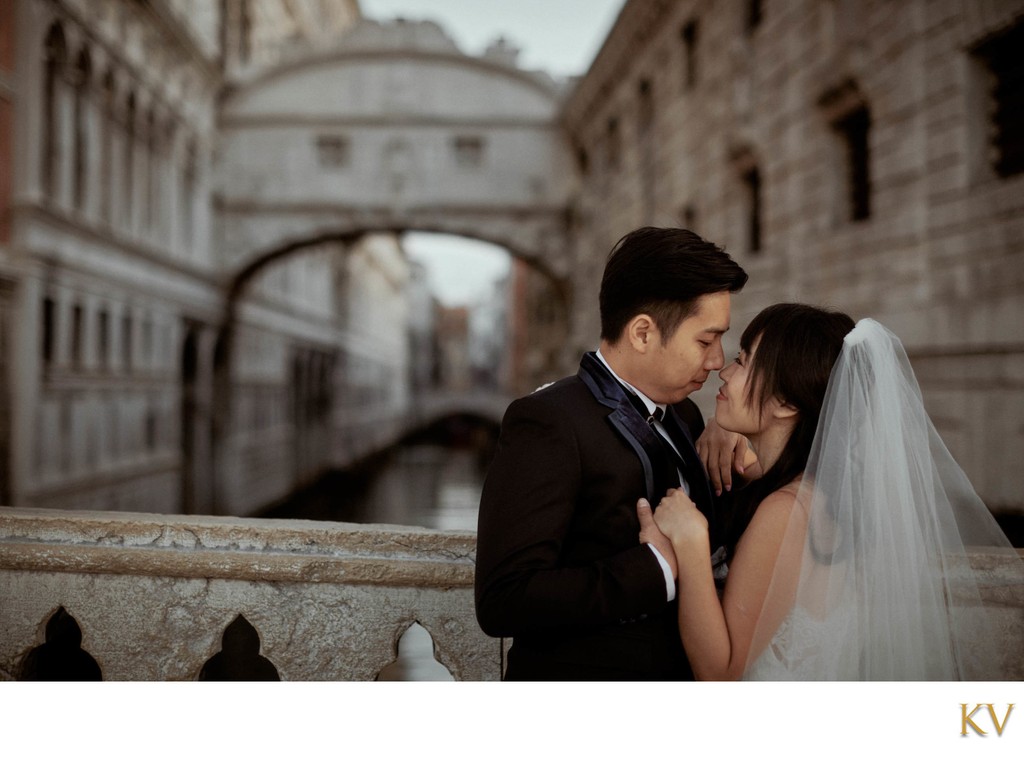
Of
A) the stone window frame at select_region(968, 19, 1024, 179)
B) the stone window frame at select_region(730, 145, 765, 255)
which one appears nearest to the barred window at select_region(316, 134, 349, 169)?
the stone window frame at select_region(730, 145, 765, 255)

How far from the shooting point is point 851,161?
7.73 metres

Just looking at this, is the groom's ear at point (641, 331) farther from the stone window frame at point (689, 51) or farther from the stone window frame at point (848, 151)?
the stone window frame at point (689, 51)

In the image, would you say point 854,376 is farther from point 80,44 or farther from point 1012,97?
point 80,44

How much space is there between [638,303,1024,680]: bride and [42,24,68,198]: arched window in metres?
10.0

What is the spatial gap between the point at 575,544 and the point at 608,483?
14 centimetres

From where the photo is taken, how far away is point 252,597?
2.15m

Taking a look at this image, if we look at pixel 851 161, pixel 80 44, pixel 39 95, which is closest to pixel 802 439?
pixel 851 161

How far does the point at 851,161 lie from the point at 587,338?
817cm

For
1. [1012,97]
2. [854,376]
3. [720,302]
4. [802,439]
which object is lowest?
[802,439]

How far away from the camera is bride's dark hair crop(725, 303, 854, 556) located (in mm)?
1681

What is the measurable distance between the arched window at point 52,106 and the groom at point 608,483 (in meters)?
9.86

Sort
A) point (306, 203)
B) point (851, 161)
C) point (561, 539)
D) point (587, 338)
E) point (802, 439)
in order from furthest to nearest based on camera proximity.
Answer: point (306, 203) → point (587, 338) → point (851, 161) → point (802, 439) → point (561, 539)

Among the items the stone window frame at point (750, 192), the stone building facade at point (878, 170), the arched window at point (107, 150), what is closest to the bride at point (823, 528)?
the stone building facade at point (878, 170)

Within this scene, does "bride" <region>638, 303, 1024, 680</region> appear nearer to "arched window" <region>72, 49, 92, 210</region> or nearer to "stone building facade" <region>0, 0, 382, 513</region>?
"stone building facade" <region>0, 0, 382, 513</region>
